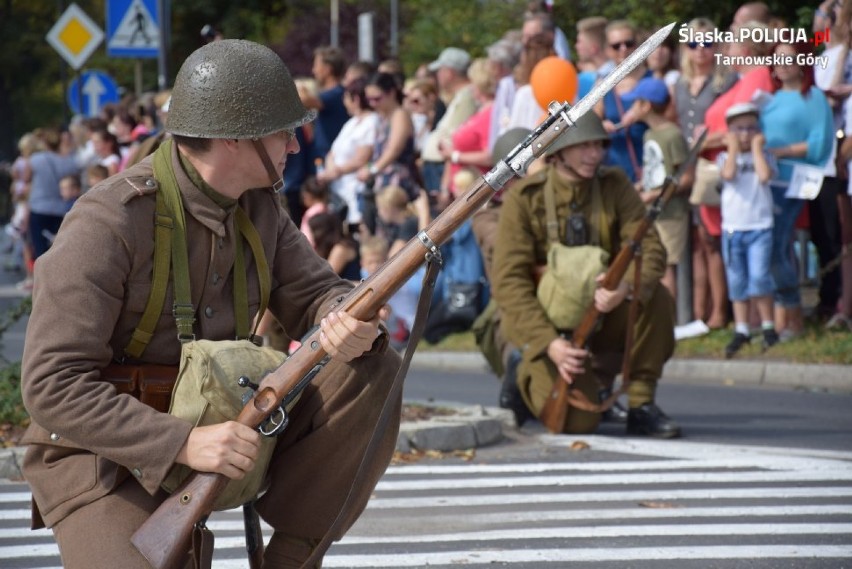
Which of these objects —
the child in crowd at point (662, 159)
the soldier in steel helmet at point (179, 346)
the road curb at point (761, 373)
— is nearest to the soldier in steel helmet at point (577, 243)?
the road curb at point (761, 373)

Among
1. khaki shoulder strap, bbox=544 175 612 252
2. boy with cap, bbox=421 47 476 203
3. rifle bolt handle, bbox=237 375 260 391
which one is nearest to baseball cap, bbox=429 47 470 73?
boy with cap, bbox=421 47 476 203

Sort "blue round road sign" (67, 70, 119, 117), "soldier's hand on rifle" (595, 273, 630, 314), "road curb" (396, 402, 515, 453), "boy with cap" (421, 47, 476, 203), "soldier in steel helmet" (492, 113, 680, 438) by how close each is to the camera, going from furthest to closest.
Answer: "blue round road sign" (67, 70, 119, 117), "boy with cap" (421, 47, 476, 203), "soldier in steel helmet" (492, 113, 680, 438), "soldier's hand on rifle" (595, 273, 630, 314), "road curb" (396, 402, 515, 453)

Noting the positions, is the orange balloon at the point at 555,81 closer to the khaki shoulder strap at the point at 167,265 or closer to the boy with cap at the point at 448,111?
the boy with cap at the point at 448,111

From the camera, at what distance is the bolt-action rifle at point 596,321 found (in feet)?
29.0

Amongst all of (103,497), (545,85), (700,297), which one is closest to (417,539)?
(103,497)

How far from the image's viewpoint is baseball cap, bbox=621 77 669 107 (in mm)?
13055

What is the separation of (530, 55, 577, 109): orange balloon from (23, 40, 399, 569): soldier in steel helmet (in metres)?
7.53

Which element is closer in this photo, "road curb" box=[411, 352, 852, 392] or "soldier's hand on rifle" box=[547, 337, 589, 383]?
"soldier's hand on rifle" box=[547, 337, 589, 383]

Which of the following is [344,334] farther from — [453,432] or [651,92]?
[651,92]

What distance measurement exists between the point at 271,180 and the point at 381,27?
5019 cm

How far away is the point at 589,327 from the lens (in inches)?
355

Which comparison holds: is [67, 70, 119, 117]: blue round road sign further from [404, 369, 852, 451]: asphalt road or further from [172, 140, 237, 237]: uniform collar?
[172, 140, 237, 237]: uniform collar

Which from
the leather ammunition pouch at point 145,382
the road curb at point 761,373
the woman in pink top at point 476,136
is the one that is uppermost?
the leather ammunition pouch at point 145,382

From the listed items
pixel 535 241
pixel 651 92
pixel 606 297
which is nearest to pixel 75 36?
pixel 651 92
